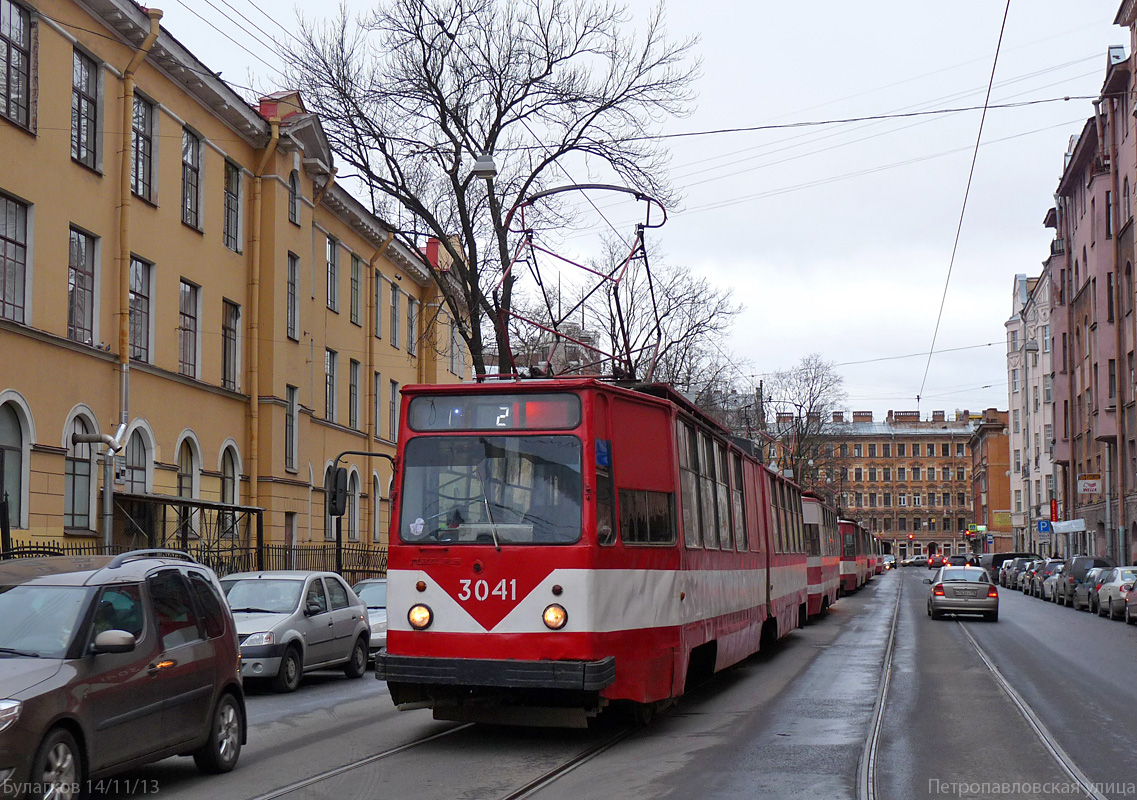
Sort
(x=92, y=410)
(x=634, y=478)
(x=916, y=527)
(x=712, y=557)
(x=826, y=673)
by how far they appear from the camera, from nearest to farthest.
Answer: (x=634, y=478) < (x=712, y=557) < (x=826, y=673) < (x=92, y=410) < (x=916, y=527)

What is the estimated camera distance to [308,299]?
33.2 meters

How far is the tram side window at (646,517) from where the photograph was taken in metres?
10.8

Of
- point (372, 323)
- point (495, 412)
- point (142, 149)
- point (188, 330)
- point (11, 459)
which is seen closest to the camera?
point (495, 412)

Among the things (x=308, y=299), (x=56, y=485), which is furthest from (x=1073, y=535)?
(x=56, y=485)

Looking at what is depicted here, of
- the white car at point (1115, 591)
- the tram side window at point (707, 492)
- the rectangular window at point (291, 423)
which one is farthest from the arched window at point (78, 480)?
the white car at point (1115, 591)

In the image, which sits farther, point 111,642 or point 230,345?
point 230,345

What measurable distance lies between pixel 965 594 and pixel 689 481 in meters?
21.7

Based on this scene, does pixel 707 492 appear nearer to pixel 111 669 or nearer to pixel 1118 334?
pixel 111 669

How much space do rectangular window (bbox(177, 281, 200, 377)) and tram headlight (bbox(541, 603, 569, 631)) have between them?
1836 cm

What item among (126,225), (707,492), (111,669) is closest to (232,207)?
(126,225)

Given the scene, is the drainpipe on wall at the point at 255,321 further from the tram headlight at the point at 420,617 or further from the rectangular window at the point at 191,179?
the tram headlight at the point at 420,617

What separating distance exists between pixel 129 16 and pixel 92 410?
7217 mm

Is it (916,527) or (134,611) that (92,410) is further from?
(916,527)

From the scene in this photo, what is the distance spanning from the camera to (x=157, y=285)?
25.2 m
